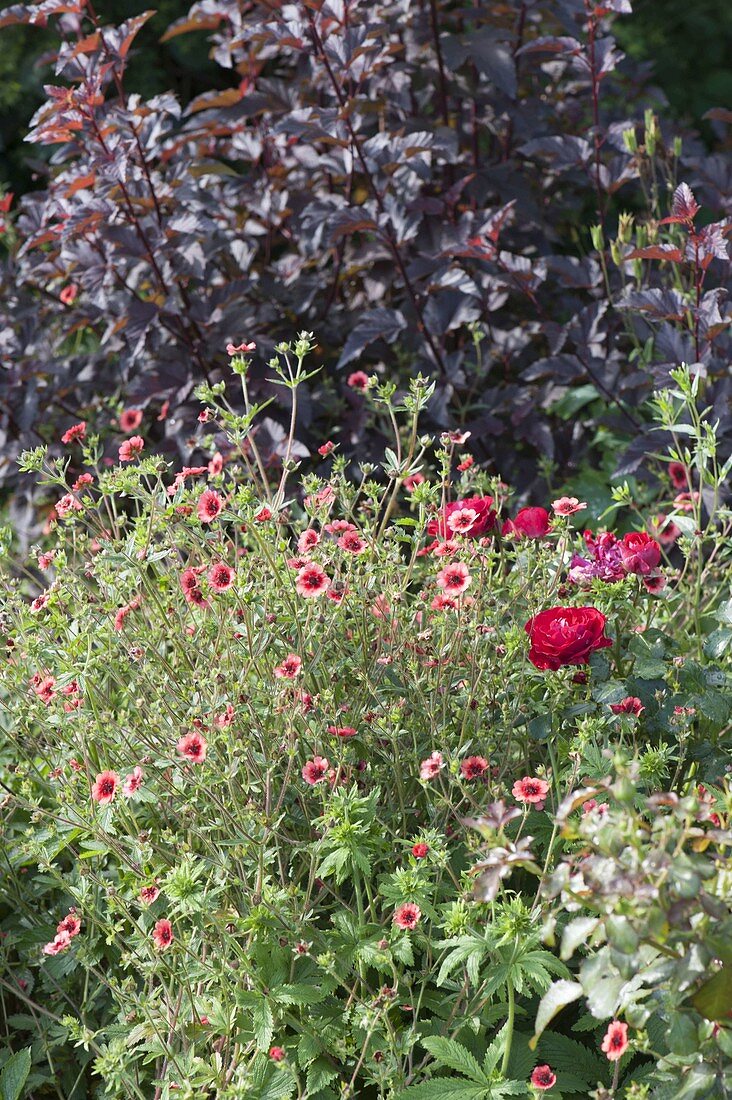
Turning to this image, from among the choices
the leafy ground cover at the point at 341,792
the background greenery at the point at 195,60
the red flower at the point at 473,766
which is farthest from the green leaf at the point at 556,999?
the background greenery at the point at 195,60

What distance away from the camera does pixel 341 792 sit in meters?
1.72

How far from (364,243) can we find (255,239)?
0.33 metres

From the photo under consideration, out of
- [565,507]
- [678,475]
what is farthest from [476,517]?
[678,475]

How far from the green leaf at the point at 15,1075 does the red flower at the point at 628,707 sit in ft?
3.75

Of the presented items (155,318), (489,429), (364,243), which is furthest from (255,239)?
(489,429)

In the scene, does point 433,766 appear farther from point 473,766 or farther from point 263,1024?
point 263,1024

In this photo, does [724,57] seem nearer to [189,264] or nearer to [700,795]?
[189,264]

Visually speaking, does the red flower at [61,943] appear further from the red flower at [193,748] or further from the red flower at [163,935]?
the red flower at [193,748]

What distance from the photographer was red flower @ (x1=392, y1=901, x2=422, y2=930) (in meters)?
1.59

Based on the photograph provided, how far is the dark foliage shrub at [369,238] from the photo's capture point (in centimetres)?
296

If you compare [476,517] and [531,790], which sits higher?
[476,517]

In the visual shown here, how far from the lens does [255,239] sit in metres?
3.54

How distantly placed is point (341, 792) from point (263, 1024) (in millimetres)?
344

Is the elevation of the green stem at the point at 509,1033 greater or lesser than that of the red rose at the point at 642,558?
lesser
